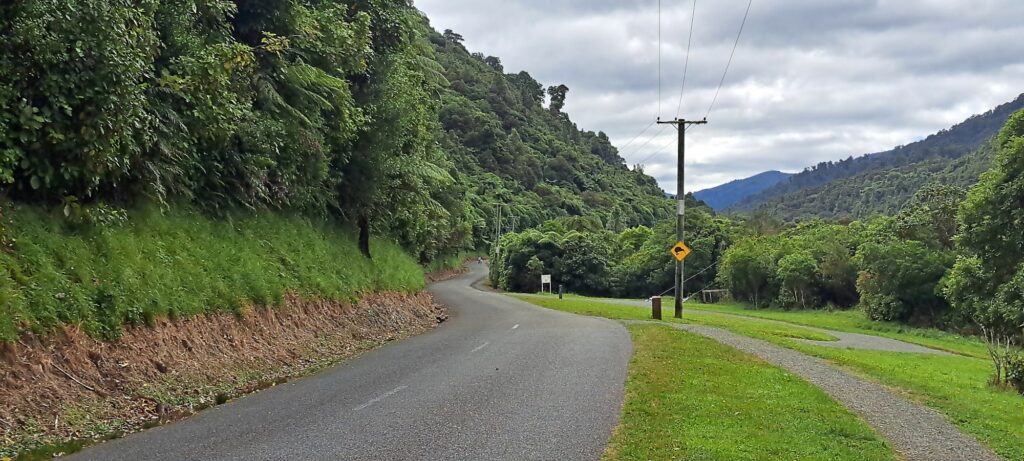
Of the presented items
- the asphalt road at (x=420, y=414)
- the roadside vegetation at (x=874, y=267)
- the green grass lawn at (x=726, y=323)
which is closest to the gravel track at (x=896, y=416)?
the asphalt road at (x=420, y=414)

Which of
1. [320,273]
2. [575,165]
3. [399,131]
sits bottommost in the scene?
[320,273]

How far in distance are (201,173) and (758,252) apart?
2185 inches

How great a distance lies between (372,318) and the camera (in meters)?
21.7

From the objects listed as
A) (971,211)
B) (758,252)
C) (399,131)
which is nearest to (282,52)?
(399,131)

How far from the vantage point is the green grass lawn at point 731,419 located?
782cm

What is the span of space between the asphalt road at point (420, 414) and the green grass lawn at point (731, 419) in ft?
1.41

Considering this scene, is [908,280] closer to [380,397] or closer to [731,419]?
[731,419]

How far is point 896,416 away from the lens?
10578 mm

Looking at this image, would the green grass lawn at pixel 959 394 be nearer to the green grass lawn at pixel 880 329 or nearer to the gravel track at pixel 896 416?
the gravel track at pixel 896 416

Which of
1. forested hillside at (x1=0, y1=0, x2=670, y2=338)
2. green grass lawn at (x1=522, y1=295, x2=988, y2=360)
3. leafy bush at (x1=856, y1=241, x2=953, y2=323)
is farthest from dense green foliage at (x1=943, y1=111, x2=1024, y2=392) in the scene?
forested hillside at (x1=0, y1=0, x2=670, y2=338)

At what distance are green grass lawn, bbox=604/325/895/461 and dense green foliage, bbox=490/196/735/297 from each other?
57.9m

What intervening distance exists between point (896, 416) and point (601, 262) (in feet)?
213

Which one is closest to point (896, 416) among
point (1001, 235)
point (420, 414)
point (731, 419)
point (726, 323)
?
point (731, 419)

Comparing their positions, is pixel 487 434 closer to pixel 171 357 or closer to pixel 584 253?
pixel 171 357
